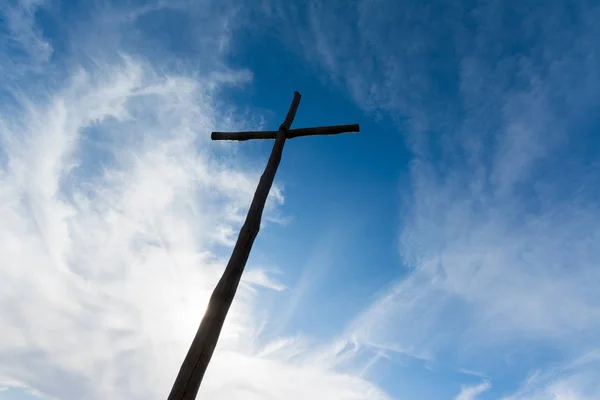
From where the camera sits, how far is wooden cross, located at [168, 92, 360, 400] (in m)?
3.44

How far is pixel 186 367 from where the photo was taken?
347 centimetres

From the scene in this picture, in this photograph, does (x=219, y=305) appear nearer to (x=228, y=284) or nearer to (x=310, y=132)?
(x=228, y=284)

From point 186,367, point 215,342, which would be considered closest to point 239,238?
point 215,342

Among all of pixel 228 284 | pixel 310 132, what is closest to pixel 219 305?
pixel 228 284

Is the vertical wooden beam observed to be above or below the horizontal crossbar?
below

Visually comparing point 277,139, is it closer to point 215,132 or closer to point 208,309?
point 215,132

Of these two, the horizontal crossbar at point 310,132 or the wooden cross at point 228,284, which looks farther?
the horizontal crossbar at point 310,132

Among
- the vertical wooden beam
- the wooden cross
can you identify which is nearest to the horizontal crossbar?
the wooden cross

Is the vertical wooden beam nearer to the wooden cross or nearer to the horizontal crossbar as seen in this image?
the wooden cross

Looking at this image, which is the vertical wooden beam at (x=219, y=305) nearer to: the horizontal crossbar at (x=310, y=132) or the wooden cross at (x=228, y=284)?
the wooden cross at (x=228, y=284)

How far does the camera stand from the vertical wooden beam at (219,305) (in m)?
3.42

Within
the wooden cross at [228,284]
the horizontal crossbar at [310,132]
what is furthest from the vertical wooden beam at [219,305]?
the horizontal crossbar at [310,132]

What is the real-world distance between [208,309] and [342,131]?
4.12 m

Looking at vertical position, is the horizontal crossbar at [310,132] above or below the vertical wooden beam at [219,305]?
above
